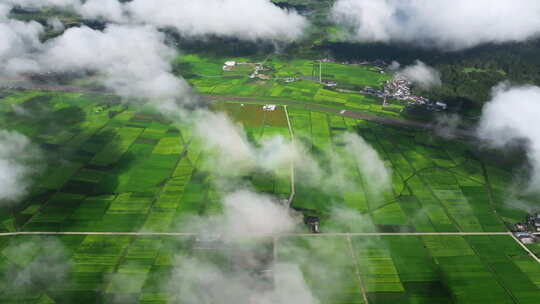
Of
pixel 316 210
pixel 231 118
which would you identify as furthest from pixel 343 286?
pixel 231 118

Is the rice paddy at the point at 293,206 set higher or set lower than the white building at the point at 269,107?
lower

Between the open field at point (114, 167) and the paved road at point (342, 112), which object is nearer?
the open field at point (114, 167)

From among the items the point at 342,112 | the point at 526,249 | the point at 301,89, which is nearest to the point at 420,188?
the point at 526,249

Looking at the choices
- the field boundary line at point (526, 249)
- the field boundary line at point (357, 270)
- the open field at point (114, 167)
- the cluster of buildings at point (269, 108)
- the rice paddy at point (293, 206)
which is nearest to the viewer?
the field boundary line at point (357, 270)

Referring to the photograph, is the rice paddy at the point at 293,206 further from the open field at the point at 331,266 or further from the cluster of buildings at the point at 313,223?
the cluster of buildings at the point at 313,223

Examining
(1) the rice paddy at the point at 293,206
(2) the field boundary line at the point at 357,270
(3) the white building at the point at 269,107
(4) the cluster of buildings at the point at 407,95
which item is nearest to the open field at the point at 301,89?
(4) the cluster of buildings at the point at 407,95

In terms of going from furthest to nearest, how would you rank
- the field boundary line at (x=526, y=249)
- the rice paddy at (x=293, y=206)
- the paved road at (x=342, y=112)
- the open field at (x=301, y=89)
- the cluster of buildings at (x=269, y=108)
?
the open field at (x=301, y=89)
the cluster of buildings at (x=269, y=108)
the paved road at (x=342, y=112)
the field boundary line at (x=526, y=249)
the rice paddy at (x=293, y=206)
